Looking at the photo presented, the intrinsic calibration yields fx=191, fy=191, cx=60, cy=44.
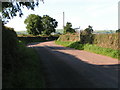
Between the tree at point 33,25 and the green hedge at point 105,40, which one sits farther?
the tree at point 33,25

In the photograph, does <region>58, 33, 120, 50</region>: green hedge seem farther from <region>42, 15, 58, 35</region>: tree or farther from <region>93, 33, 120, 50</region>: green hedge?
<region>42, 15, 58, 35</region>: tree

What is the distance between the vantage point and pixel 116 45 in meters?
23.7

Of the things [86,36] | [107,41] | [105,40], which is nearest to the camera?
[107,41]

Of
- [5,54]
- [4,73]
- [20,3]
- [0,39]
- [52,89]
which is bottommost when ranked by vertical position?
[52,89]

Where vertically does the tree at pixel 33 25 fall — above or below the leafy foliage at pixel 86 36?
above

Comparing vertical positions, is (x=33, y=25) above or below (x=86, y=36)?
above

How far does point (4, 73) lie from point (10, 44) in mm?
2166

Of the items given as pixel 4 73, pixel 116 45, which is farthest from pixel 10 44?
pixel 116 45

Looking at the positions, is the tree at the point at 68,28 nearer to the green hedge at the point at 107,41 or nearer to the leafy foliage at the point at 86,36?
the leafy foliage at the point at 86,36

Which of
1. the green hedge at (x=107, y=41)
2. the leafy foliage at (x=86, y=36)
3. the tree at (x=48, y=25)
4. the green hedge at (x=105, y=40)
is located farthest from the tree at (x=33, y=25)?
the green hedge at (x=107, y=41)

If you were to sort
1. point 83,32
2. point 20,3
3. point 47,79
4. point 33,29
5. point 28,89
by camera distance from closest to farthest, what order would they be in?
point 28,89
point 47,79
point 20,3
point 83,32
point 33,29

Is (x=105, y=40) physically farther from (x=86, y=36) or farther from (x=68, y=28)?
(x=68, y=28)

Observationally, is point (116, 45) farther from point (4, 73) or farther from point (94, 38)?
point (4, 73)

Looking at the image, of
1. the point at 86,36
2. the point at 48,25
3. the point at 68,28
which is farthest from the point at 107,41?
the point at 48,25
